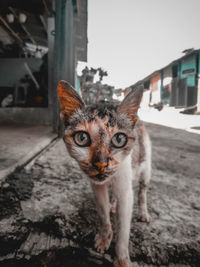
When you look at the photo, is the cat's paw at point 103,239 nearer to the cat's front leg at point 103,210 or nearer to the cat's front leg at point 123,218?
the cat's front leg at point 103,210

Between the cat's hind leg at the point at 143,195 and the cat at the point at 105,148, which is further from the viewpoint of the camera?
the cat's hind leg at the point at 143,195

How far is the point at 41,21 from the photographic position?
766cm

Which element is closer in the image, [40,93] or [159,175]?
[159,175]

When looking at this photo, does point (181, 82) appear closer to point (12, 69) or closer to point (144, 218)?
point (12, 69)

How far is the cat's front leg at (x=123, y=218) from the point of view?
3.30 feet

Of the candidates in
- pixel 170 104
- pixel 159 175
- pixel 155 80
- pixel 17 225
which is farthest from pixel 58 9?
pixel 155 80

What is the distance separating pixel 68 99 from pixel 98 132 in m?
0.32

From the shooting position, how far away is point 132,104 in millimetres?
1162

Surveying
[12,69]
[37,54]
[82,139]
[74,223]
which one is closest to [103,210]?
[74,223]

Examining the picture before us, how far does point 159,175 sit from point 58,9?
3.86 m

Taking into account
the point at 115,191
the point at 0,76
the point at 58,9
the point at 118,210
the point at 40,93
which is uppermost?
the point at 58,9

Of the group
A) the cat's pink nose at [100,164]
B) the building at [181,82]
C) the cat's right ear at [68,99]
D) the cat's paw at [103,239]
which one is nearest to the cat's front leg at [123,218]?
the cat's paw at [103,239]

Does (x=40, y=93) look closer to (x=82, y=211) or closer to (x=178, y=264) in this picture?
(x=82, y=211)

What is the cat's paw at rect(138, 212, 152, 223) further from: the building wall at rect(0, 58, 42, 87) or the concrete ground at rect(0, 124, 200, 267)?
the building wall at rect(0, 58, 42, 87)
